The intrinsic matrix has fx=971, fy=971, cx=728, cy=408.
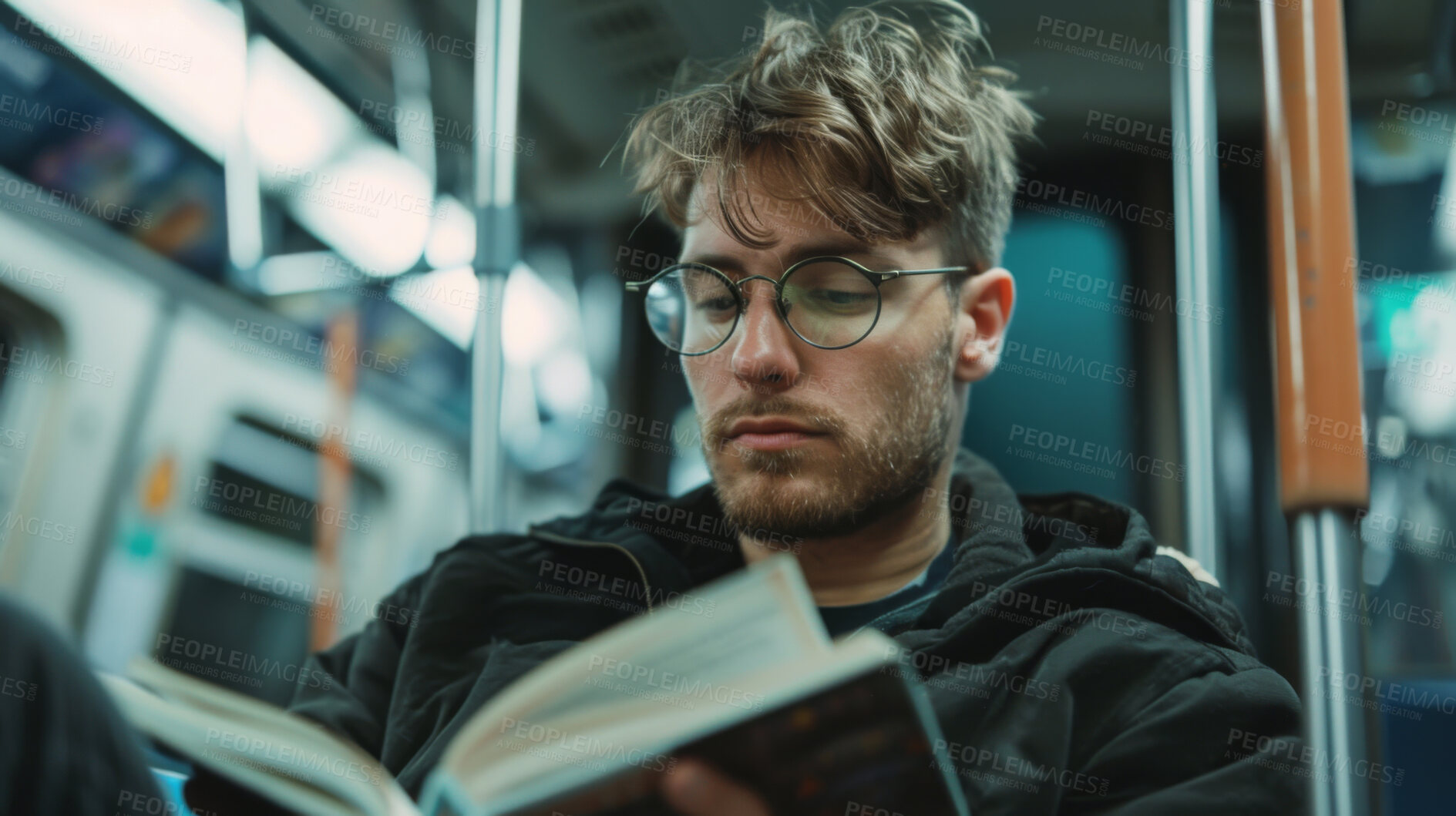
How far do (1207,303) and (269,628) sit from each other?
12.8 feet

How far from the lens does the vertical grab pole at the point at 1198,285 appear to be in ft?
4.45

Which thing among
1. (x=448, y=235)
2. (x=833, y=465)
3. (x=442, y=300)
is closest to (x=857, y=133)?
(x=833, y=465)

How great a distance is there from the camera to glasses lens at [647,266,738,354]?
1.20 m

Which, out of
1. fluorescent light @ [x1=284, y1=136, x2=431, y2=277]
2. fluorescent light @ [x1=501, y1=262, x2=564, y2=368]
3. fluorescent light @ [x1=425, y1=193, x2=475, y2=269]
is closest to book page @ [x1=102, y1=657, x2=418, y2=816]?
fluorescent light @ [x1=284, y1=136, x2=431, y2=277]

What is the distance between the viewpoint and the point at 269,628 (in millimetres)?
4059

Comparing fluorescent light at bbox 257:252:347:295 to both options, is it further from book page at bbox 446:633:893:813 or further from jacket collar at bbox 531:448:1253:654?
book page at bbox 446:633:893:813

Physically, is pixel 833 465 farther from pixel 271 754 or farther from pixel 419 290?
pixel 419 290

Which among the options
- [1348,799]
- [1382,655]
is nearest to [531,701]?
[1348,799]

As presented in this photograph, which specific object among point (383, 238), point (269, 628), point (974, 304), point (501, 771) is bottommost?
point (501, 771)

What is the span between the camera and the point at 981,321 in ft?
4.39

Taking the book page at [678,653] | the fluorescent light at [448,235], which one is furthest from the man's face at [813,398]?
the fluorescent light at [448,235]

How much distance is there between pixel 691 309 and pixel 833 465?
275 millimetres

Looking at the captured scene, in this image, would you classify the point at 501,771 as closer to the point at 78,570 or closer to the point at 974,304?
the point at 974,304

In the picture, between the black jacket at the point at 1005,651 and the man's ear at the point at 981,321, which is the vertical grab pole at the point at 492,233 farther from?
the man's ear at the point at 981,321
